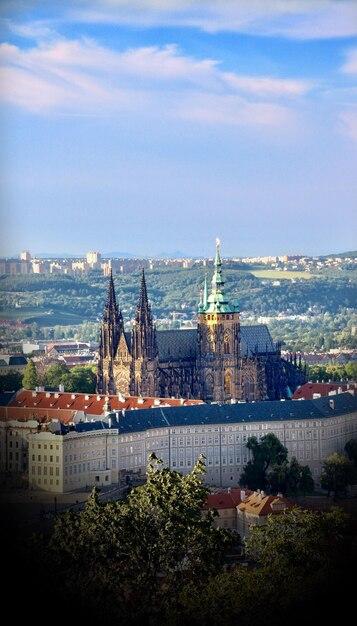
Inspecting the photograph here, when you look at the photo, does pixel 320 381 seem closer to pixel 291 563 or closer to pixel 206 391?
pixel 206 391

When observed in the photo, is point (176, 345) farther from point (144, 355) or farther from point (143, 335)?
point (144, 355)

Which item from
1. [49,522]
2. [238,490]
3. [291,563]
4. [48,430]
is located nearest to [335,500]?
[238,490]

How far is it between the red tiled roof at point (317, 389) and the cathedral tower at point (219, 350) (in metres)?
1.54

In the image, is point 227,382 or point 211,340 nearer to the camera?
point 227,382

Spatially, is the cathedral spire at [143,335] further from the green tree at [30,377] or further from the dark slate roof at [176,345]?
the green tree at [30,377]

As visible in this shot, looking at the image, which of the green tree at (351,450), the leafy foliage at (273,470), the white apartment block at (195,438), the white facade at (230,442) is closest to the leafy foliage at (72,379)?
the white apartment block at (195,438)

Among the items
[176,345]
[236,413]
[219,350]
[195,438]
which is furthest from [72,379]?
[195,438]

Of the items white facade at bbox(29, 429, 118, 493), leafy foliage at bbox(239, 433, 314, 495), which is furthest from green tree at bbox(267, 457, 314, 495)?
white facade at bbox(29, 429, 118, 493)

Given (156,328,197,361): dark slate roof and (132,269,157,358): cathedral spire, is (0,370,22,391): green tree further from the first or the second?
(156,328,197,361): dark slate roof

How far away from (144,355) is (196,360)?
1.62m

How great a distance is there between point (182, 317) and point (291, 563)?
5404cm

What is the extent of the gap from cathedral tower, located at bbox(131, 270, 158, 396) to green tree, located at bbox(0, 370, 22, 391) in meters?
2.42

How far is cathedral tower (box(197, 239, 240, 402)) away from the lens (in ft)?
147

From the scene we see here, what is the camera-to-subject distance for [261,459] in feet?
119
